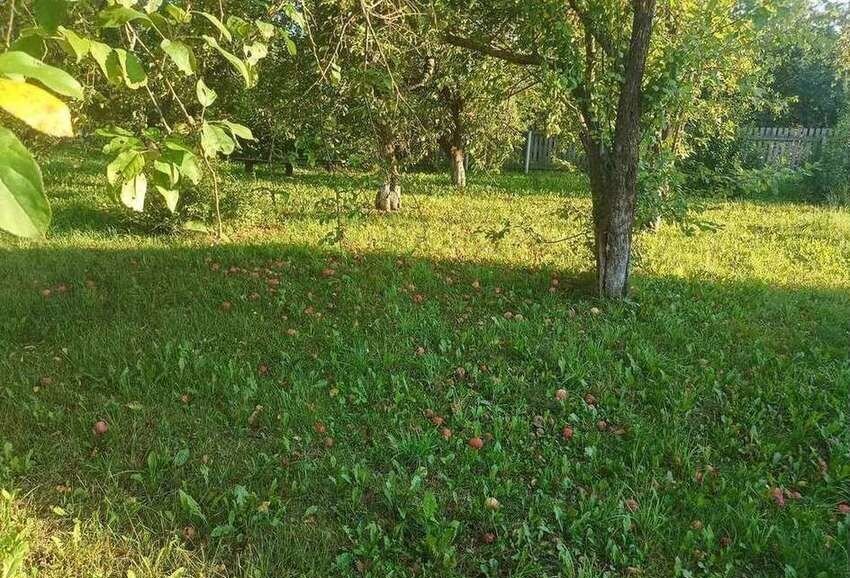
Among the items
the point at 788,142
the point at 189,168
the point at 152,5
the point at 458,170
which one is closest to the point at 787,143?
the point at 788,142

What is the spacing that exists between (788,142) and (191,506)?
15.4 meters

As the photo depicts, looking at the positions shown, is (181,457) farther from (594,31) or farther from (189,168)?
(594,31)

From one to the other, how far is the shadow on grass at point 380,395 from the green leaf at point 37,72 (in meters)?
2.12

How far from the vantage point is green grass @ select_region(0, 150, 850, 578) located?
104 inches

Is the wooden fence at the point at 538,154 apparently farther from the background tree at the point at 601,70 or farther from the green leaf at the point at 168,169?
the green leaf at the point at 168,169

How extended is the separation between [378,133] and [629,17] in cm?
220

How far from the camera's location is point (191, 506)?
275cm

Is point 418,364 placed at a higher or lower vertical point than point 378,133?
lower

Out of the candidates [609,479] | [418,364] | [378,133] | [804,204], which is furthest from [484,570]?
[804,204]

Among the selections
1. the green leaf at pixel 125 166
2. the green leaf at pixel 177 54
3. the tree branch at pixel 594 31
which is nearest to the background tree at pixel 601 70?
the tree branch at pixel 594 31

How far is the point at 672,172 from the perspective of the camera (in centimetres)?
491

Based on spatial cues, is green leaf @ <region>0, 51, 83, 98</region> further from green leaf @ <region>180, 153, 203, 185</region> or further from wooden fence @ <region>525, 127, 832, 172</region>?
wooden fence @ <region>525, 127, 832, 172</region>

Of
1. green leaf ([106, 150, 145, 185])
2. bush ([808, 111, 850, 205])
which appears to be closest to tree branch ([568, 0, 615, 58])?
green leaf ([106, 150, 145, 185])

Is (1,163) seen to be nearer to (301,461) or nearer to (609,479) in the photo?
(301,461)
